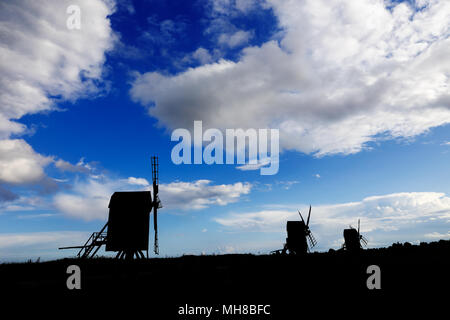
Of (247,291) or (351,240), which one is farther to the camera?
(351,240)

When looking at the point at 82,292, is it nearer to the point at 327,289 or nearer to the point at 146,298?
the point at 146,298

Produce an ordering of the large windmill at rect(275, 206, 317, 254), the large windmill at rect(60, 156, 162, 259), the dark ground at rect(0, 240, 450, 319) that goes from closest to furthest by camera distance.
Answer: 1. the dark ground at rect(0, 240, 450, 319)
2. the large windmill at rect(60, 156, 162, 259)
3. the large windmill at rect(275, 206, 317, 254)

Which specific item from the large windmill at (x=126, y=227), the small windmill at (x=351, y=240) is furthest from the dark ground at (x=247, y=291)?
the small windmill at (x=351, y=240)

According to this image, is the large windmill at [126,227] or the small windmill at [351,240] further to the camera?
the small windmill at [351,240]

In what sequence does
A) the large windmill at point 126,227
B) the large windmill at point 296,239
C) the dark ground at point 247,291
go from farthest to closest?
the large windmill at point 296,239 < the large windmill at point 126,227 < the dark ground at point 247,291

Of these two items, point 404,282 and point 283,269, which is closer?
point 404,282

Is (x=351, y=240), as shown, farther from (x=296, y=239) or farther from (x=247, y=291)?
(x=247, y=291)

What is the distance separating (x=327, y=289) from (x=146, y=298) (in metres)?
7.01

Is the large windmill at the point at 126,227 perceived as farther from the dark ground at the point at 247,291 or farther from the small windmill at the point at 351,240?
the small windmill at the point at 351,240

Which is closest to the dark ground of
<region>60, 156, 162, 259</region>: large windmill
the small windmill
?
<region>60, 156, 162, 259</region>: large windmill

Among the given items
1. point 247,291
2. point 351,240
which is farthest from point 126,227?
point 351,240

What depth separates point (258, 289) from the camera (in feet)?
38.3

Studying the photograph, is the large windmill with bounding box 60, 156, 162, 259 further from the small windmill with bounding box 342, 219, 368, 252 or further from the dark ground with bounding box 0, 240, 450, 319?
the small windmill with bounding box 342, 219, 368, 252
